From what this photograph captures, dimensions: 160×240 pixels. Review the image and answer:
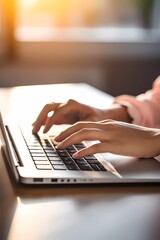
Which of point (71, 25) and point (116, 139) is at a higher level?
point (116, 139)

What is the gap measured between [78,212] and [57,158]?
0.19m

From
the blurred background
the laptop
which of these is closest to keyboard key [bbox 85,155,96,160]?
the laptop

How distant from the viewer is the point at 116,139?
87cm

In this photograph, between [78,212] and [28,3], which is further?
[28,3]

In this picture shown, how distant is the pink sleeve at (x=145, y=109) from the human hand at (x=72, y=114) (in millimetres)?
19

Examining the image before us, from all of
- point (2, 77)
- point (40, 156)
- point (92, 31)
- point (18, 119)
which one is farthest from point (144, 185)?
point (92, 31)

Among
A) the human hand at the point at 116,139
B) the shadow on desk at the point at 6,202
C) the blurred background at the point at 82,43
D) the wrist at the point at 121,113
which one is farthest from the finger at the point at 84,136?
the blurred background at the point at 82,43

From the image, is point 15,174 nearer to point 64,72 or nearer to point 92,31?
point 64,72

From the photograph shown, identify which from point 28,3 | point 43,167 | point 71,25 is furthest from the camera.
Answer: point 71,25

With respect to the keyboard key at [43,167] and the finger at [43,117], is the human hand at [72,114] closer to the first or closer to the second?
the finger at [43,117]

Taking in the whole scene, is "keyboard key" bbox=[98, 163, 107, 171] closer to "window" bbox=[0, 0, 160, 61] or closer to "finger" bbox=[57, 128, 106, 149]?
"finger" bbox=[57, 128, 106, 149]

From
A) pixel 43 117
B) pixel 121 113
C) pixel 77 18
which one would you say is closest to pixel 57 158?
pixel 43 117

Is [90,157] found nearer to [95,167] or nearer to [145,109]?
[95,167]

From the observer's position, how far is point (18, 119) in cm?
118
